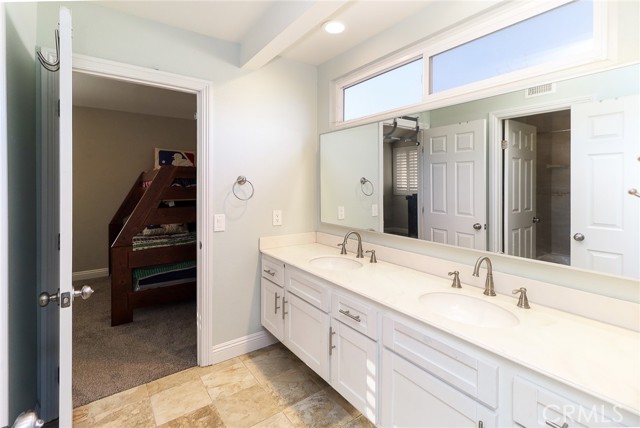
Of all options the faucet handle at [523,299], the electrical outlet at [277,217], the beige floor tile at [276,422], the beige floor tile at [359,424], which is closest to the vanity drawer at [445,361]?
the faucet handle at [523,299]

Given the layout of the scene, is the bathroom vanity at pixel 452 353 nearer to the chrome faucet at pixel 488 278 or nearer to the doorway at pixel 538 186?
the chrome faucet at pixel 488 278

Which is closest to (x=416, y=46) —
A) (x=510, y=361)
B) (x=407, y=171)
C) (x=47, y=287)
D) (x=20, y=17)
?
(x=407, y=171)

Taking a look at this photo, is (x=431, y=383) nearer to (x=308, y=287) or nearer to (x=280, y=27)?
(x=308, y=287)

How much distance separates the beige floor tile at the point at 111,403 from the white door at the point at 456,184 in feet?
7.01

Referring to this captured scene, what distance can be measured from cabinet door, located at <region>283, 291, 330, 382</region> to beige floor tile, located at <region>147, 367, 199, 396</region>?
72 cm

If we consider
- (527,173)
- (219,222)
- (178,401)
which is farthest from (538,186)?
(178,401)

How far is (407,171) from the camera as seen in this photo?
2061 mm

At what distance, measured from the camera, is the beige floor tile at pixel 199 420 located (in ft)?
5.74

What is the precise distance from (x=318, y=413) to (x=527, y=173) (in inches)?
69.6

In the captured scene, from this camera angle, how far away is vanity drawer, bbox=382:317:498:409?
41.9 inches

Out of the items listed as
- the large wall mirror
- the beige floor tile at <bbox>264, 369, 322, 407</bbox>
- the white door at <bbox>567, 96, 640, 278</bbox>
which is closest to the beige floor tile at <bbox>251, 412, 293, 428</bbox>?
the beige floor tile at <bbox>264, 369, 322, 407</bbox>

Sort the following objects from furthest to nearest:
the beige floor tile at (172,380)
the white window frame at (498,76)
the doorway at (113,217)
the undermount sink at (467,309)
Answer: the doorway at (113,217)
the beige floor tile at (172,380)
the undermount sink at (467,309)
the white window frame at (498,76)

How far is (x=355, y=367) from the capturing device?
63.9 inches

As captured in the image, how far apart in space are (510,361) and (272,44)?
6.64 ft
